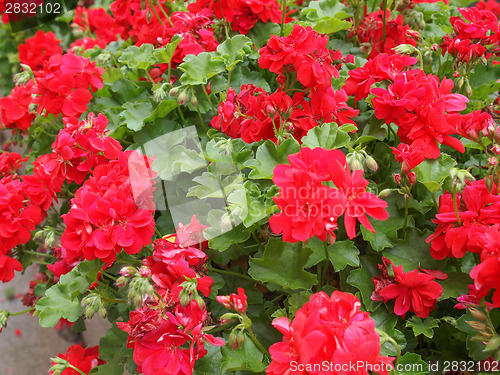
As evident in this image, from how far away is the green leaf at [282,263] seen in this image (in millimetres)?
978

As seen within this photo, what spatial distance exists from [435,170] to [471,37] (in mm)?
389

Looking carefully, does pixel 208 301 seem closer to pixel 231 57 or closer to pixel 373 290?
pixel 373 290

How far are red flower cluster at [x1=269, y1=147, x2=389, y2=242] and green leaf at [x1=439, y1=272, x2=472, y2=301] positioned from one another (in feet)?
0.88

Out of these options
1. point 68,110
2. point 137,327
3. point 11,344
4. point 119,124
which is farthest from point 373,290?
point 11,344

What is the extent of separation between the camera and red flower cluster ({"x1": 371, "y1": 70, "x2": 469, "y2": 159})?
966 mm

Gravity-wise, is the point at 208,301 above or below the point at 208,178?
below

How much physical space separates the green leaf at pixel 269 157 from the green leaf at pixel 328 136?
0.03 meters

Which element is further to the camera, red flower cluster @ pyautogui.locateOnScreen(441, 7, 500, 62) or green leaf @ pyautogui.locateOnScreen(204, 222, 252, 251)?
red flower cluster @ pyautogui.locateOnScreen(441, 7, 500, 62)

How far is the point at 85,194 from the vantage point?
95 centimetres

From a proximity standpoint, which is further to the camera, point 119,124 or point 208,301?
point 119,124

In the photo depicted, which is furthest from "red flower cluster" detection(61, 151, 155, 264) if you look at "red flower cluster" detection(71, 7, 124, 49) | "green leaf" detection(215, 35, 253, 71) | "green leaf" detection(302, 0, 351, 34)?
"red flower cluster" detection(71, 7, 124, 49)

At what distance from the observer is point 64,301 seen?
113cm

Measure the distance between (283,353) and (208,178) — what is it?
0.46m

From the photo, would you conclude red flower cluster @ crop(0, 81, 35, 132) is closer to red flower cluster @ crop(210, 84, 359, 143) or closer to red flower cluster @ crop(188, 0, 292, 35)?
red flower cluster @ crop(188, 0, 292, 35)
